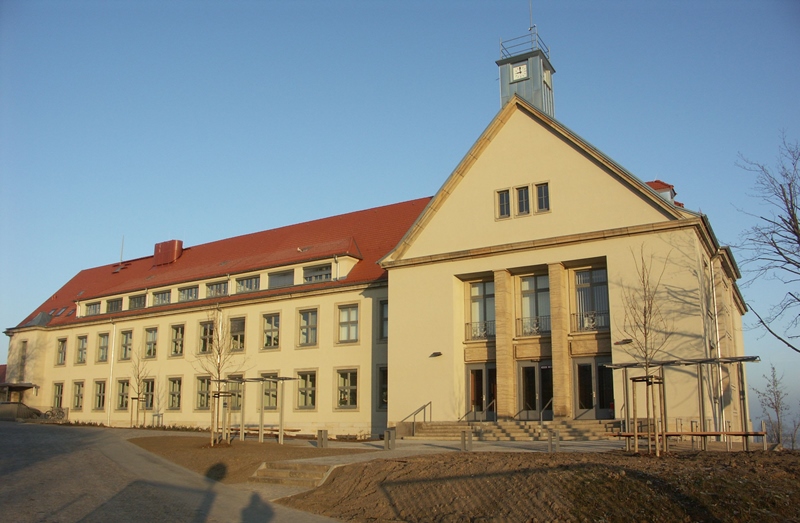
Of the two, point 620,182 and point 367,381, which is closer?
point 620,182

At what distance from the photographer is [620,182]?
28.8 meters

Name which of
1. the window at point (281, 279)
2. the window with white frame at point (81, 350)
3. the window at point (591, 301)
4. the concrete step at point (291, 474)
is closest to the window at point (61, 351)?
the window with white frame at point (81, 350)

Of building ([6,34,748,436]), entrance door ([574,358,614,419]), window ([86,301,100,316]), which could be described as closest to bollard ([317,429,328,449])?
building ([6,34,748,436])

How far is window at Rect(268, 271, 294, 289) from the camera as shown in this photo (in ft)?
135

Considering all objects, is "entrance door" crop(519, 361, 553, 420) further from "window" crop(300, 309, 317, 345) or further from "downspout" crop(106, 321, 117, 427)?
"downspout" crop(106, 321, 117, 427)

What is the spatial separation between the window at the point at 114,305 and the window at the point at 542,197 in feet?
104

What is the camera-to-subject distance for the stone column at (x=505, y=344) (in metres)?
29.6

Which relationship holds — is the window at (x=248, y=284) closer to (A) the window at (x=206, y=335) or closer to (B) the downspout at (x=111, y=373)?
(A) the window at (x=206, y=335)

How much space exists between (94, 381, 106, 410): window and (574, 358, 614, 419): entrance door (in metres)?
32.9

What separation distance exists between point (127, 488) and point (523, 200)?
63.8 ft

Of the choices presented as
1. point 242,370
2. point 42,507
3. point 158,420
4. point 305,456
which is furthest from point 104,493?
point 158,420

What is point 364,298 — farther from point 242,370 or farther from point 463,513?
point 463,513

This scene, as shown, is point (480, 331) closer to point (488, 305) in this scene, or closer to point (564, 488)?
point (488, 305)

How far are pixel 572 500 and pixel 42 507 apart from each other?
10544 mm
